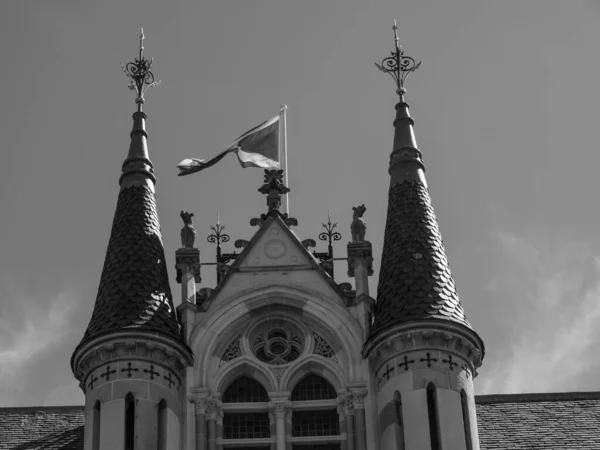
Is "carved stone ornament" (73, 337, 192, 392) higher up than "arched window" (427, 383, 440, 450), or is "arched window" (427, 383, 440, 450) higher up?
"carved stone ornament" (73, 337, 192, 392)

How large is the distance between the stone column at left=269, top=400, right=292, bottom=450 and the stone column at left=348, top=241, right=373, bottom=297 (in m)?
3.51

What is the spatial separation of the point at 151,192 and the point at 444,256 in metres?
7.16

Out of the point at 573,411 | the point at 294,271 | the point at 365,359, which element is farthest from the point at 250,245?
the point at 573,411

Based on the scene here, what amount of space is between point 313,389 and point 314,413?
2.04 feet

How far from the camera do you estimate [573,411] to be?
41125 mm

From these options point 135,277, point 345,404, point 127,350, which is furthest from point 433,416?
point 135,277

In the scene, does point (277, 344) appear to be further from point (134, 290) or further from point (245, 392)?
point (134, 290)

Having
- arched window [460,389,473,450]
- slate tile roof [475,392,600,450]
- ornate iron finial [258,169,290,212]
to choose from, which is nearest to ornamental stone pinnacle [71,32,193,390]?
ornate iron finial [258,169,290,212]

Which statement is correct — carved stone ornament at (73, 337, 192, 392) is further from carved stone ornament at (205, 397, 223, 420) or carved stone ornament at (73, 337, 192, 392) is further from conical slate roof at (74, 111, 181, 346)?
carved stone ornament at (205, 397, 223, 420)

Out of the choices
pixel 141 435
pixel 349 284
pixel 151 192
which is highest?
pixel 151 192

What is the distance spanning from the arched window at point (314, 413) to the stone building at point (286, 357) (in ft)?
0.10

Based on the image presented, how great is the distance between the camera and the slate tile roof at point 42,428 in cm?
3981

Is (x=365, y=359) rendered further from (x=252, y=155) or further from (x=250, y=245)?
(x=252, y=155)

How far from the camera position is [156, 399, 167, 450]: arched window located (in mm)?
36625
